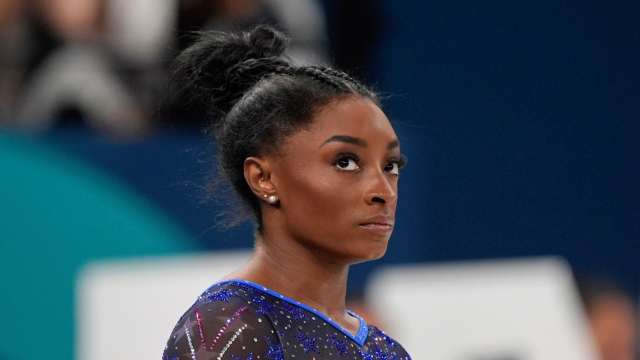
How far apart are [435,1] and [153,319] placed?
1.91 m

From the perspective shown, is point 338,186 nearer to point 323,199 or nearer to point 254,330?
point 323,199

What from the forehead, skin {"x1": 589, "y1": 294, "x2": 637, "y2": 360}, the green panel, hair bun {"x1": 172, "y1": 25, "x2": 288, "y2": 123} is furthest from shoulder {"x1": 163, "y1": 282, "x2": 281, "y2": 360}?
skin {"x1": 589, "y1": 294, "x2": 637, "y2": 360}

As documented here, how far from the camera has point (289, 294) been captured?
78.2 inches

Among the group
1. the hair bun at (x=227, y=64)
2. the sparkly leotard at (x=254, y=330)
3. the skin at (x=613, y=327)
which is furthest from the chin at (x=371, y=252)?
the skin at (x=613, y=327)

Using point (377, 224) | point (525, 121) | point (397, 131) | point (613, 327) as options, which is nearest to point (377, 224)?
point (377, 224)

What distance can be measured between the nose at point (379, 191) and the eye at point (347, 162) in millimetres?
34

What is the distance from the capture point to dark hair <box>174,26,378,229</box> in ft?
6.55

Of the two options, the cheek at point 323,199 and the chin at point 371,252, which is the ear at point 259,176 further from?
the chin at point 371,252

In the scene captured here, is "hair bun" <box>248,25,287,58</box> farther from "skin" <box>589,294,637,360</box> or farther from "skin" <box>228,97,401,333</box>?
"skin" <box>589,294,637,360</box>

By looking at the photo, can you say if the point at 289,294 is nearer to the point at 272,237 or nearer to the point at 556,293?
the point at 272,237

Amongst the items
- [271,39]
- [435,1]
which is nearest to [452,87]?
[435,1]

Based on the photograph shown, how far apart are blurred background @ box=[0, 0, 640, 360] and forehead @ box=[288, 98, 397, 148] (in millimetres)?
1421

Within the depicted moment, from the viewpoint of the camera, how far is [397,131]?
4293 millimetres

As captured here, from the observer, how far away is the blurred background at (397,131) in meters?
3.87
